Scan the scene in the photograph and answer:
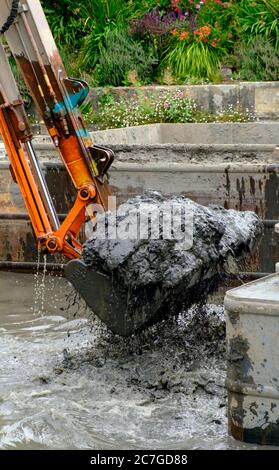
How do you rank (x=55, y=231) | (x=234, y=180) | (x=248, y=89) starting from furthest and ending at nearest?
(x=248, y=89)
(x=234, y=180)
(x=55, y=231)

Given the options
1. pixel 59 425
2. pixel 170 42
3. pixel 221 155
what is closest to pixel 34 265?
pixel 221 155

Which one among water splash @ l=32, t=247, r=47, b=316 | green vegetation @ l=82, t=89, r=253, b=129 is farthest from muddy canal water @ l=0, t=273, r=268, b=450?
green vegetation @ l=82, t=89, r=253, b=129

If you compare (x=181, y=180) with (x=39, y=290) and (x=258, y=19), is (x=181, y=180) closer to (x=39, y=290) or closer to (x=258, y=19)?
(x=39, y=290)

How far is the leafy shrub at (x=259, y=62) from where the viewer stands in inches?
603

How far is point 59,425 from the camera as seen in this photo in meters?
6.82

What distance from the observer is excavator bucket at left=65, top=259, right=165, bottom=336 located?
25.1 feet

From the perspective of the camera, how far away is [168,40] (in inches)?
660

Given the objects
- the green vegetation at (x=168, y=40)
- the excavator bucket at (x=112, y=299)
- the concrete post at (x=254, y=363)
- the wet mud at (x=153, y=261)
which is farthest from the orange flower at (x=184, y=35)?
the concrete post at (x=254, y=363)

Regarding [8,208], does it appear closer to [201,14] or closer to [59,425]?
[59,425]

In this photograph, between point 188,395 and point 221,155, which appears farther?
point 221,155

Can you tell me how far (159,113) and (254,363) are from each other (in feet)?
27.8

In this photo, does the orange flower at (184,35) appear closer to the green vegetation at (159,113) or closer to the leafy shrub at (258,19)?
the leafy shrub at (258,19)

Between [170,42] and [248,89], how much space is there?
9.32 ft

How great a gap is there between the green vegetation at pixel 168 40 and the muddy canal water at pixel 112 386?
698 cm
